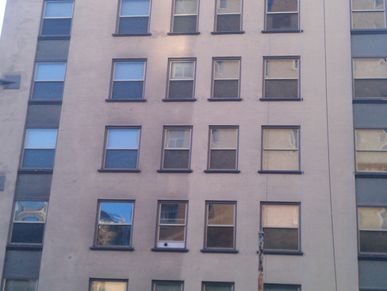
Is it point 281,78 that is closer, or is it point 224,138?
point 224,138

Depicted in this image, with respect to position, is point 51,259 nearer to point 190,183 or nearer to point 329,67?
point 190,183

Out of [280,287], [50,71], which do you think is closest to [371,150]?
[280,287]

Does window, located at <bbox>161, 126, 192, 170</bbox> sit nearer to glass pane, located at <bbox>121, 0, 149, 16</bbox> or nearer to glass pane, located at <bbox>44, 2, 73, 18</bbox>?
glass pane, located at <bbox>121, 0, 149, 16</bbox>

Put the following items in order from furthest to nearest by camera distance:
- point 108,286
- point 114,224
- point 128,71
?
point 128,71, point 114,224, point 108,286

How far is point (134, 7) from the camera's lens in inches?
1013

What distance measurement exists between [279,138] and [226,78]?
3491mm

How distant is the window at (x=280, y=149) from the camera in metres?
22.5

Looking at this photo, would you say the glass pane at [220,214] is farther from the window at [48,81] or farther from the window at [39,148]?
the window at [48,81]

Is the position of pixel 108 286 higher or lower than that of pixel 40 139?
lower

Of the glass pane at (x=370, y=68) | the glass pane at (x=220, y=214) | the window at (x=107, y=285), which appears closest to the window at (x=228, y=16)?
the glass pane at (x=370, y=68)

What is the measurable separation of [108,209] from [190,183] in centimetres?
354

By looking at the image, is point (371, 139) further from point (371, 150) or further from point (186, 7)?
point (186, 7)

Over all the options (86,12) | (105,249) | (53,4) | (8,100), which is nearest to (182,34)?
(86,12)

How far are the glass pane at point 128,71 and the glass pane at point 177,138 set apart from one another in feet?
9.65
